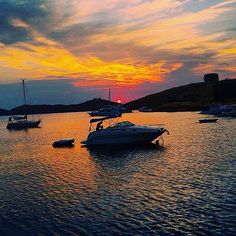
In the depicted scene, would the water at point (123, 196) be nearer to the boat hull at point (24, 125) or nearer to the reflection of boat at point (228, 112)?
the boat hull at point (24, 125)

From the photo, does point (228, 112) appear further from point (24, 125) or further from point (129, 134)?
point (129, 134)

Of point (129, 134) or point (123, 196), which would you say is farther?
point (129, 134)

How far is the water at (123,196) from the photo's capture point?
879 inches

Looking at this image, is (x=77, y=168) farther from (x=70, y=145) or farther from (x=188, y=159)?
(x=70, y=145)

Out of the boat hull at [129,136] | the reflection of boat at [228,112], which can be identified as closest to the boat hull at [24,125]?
the reflection of boat at [228,112]

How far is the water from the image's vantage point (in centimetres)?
2233

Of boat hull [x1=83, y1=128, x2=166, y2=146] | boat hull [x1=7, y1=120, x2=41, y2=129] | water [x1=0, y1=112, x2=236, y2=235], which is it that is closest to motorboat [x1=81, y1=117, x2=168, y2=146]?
boat hull [x1=83, y1=128, x2=166, y2=146]

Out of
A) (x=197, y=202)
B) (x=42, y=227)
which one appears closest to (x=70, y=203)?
(x=42, y=227)

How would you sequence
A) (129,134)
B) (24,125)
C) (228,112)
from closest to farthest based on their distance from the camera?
(129,134)
(24,125)
(228,112)

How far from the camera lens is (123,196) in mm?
28906

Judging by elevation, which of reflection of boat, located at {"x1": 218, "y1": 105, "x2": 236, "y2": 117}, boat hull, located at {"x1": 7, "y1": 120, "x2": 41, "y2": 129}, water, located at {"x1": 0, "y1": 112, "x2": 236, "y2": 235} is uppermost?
reflection of boat, located at {"x1": 218, "y1": 105, "x2": 236, "y2": 117}

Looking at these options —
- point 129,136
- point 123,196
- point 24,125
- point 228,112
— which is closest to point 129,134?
point 129,136

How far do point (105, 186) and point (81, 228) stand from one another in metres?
10.7

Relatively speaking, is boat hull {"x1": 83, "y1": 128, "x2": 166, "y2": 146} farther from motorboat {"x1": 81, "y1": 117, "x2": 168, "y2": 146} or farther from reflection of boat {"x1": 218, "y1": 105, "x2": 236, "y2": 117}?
reflection of boat {"x1": 218, "y1": 105, "x2": 236, "y2": 117}
